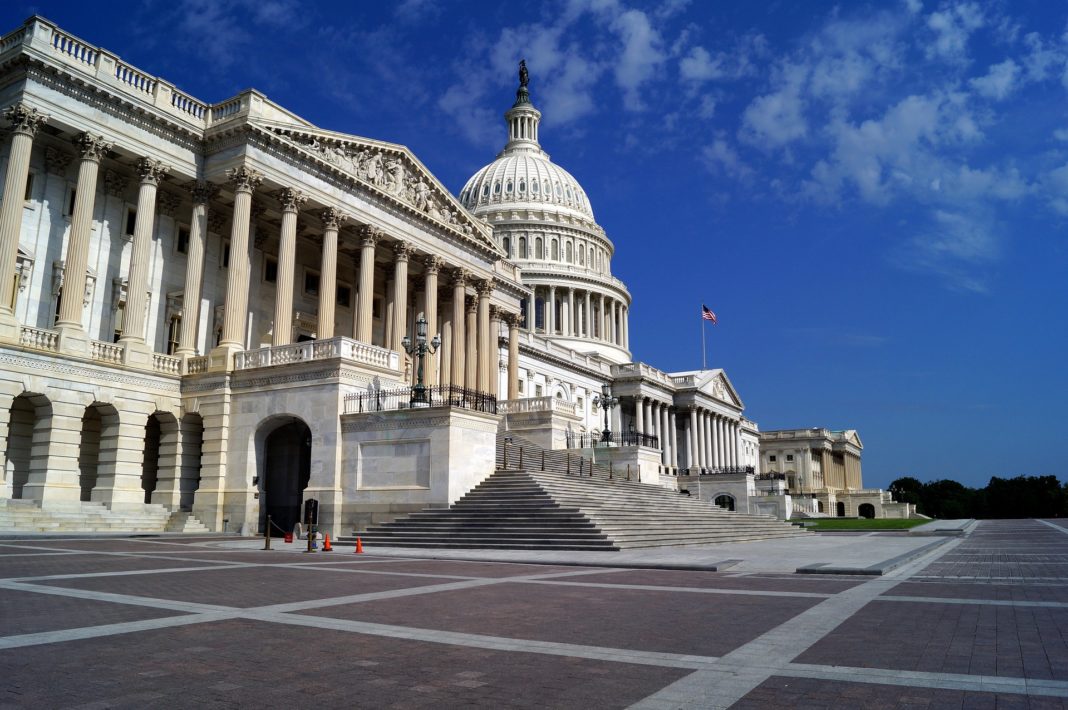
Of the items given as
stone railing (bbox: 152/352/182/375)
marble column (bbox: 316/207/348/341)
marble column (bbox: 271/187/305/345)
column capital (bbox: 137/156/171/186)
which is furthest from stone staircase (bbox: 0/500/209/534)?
column capital (bbox: 137/156/171/186)

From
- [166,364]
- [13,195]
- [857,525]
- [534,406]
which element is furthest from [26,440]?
[857,525]

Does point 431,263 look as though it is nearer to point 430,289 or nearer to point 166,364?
point 430,289

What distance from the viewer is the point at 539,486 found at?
30891 millimetres

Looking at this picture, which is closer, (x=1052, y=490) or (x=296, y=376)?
(x=296, y=376)

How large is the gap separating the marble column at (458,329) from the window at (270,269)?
39.8ft

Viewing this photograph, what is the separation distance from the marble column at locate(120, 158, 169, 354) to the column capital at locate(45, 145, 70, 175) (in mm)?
3216

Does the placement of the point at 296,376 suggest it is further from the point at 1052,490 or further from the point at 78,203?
the point at 1052,490

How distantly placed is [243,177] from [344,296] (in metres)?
14.0

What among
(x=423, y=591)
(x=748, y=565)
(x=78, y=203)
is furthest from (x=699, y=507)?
(x=78, y=203)

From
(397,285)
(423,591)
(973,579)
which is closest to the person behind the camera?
(423,591)

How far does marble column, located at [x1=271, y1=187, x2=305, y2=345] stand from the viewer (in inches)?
1547

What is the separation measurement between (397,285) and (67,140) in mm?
18443

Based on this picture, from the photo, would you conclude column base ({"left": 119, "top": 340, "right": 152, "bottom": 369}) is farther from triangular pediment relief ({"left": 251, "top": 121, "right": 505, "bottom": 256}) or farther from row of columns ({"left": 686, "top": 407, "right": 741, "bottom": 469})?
row of columns ({"left": 686, "top": 407, "right": 741, "bottom": 469})

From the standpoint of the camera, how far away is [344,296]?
51.8m
